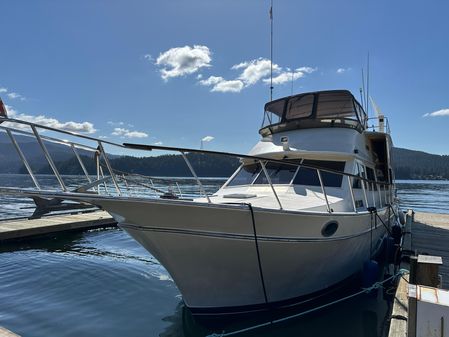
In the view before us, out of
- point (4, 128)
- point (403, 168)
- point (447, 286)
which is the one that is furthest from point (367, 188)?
point (403, 168)

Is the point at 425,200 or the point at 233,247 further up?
the point at 233,247

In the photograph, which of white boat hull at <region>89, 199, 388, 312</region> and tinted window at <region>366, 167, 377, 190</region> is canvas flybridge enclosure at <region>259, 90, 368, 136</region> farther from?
white boat hull at <region>89, 199, 388, 312</region>

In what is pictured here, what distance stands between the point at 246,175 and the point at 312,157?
1.54 m

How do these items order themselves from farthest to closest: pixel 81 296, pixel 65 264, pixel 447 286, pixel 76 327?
pixel 65 264 < pixel 81 296 < pixel 447 286 < pixel 76 327

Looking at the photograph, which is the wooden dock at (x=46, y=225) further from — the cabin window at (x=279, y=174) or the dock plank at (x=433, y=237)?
the dock plank at (x=433, y=237)

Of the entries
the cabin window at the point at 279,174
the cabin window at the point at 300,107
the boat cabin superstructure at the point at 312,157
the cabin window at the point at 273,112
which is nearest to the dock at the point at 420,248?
the boat cabin superstructure at the point at 312,157

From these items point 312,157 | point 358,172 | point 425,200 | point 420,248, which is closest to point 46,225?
point 312,157

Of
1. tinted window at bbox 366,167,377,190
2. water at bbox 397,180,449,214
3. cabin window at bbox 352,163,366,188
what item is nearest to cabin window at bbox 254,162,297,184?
cabin window at bbox 352,163,366,188

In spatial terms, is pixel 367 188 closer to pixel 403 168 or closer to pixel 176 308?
pixel 176 308

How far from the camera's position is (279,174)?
290 inches

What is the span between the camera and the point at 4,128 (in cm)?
421

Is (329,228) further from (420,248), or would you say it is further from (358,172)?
(420,248)

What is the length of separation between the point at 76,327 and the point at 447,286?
661 centimetres

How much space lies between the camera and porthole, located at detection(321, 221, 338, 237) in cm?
535
